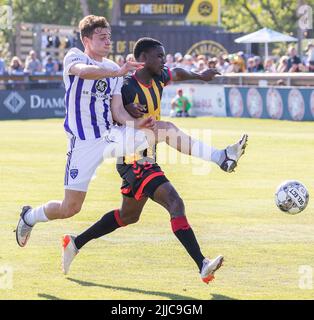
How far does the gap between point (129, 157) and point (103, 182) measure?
29.2ft

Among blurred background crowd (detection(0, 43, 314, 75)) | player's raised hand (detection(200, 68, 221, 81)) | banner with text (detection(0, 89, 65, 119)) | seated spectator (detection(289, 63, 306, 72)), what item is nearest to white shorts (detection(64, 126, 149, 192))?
player's raised hand (detection(200, 68, 221, 81))

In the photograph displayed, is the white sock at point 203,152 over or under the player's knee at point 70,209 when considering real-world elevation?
over

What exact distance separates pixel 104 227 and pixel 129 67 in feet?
5.84

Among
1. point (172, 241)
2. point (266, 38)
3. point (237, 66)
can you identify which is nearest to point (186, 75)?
point (172, 241)

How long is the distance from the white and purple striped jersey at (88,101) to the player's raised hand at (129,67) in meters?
0.65

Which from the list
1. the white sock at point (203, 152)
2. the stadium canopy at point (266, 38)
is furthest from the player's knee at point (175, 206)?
the stadium canopy at point (266, 38)

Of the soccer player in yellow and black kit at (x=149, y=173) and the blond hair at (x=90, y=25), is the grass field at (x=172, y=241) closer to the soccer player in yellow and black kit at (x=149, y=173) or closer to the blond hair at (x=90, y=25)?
the soccer player in yellow and black kit at (x=149, y=173)

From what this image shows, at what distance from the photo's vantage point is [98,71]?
9281 mm

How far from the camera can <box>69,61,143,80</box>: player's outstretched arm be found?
906 centimetres

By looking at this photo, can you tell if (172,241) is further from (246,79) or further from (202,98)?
(202,98)

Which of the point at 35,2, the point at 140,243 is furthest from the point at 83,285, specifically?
the point at 35,2

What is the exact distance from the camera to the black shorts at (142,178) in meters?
9.36

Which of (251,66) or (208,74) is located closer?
(208,74)

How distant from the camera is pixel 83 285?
9.36 meters
